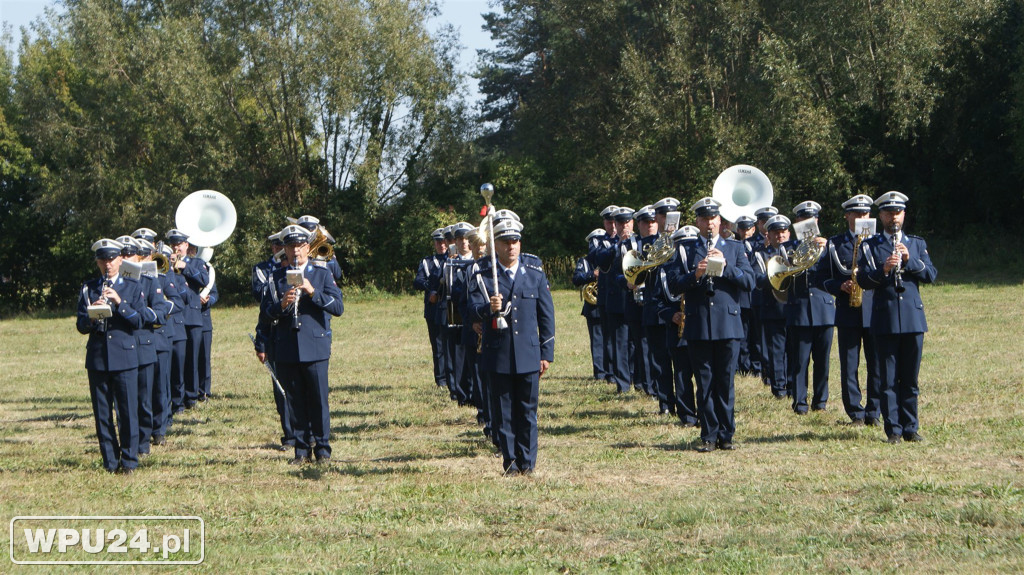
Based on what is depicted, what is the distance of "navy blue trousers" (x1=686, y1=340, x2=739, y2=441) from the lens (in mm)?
9500

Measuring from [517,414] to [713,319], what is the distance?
79.9 inches

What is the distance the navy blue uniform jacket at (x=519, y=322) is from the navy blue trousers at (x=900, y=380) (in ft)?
10.4

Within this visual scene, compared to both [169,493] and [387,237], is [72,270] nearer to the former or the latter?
[387,237]

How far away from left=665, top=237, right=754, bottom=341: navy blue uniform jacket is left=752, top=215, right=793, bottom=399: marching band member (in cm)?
221

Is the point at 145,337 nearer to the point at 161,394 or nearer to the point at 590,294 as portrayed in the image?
the point at 161,394

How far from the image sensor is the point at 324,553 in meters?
6.60

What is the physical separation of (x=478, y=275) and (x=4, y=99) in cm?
4050

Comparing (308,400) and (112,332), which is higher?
(112,332)

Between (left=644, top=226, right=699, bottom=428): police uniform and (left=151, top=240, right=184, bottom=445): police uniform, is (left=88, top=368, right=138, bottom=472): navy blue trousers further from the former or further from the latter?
(left=644, top=226, right=699, bottom=428): police uniform

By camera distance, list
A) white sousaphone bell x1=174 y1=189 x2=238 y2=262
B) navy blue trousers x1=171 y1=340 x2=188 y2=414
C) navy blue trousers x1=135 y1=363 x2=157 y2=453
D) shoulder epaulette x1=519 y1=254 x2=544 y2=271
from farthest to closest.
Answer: white sousaphone bell x1=174 y1=189 x2=238 y2=262 → navy blue trousers x1=171 y1=340 x2=188 y2=414 → navy blue trousers x1=135 y1=363 x2=157 y2=453 → shoulder epaulette x1=519 y1=254 x2=544 y2=271

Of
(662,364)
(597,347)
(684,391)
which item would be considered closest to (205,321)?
(597,347)

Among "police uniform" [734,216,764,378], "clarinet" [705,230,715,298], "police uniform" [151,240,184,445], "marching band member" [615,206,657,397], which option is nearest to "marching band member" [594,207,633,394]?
"marching band member" [615,206,657,397]

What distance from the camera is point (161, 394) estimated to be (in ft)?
36.9

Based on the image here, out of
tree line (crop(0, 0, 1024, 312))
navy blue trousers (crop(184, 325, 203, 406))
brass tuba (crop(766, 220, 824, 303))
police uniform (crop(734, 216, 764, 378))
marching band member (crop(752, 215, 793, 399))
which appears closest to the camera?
brass tuba (crop(766, 220, 824, 303))
